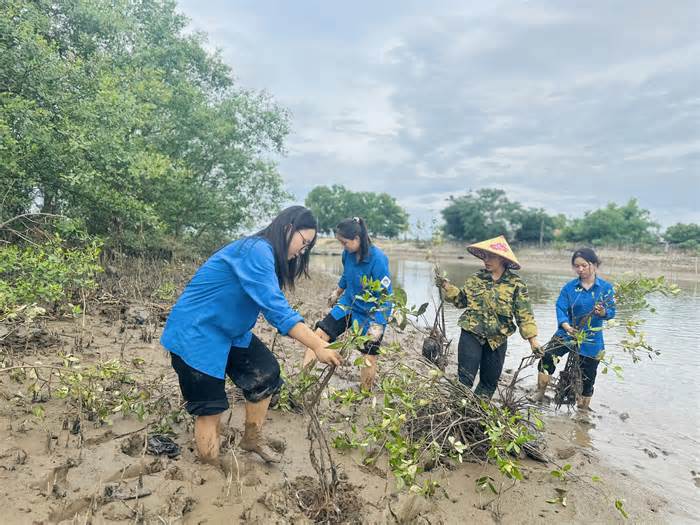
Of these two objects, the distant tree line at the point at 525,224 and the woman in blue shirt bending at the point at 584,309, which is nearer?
the woman in blue shirt bending at the point at 584,309

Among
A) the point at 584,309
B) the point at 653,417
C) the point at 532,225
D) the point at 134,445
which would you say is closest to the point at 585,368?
the point at 584,309

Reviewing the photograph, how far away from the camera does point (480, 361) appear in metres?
4.10

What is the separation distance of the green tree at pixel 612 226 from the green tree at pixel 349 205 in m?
33.1

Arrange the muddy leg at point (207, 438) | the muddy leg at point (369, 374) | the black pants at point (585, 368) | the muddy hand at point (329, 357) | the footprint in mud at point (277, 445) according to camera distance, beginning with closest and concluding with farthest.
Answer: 1. the muddy hand at point (329, 357)
2. the muddy leg at point (207, 438)
3. the footprint in mud at point (277, 445)
4. the muddy leg at point (369, 374)
5. the black pants at point (585, 368)

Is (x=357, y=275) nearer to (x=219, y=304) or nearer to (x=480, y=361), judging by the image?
(x=480, y=361)

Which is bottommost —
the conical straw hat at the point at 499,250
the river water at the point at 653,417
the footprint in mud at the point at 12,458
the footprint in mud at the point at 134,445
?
the river water at the point at 653,417

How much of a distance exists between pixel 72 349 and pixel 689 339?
453 inches

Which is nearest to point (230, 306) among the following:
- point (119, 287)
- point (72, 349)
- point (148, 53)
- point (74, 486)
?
point (74, 486)

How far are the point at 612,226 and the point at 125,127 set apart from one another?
64.2 m

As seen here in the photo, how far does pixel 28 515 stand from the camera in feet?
7.36

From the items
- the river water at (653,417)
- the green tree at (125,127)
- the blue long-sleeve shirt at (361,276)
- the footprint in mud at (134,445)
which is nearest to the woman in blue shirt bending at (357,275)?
the blue long-sleeve shirt at (361,276)

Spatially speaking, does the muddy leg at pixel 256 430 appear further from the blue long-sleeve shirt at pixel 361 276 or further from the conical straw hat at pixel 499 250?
the conical straw hat at pixel 499 250

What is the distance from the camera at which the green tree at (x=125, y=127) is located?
6.74m

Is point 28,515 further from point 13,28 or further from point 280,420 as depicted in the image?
point 13,28
